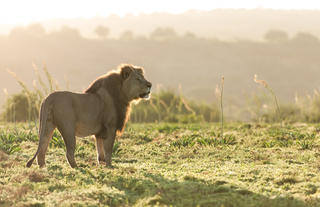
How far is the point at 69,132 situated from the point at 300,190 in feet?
12.0

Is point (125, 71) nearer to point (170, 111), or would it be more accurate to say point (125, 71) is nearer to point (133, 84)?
point (133, 84)

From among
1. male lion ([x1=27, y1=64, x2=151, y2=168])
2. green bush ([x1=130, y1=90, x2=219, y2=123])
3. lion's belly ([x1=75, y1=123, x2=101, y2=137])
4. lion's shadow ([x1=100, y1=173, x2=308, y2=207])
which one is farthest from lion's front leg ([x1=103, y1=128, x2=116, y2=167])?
green bush ([x1=130, y1=90, x2=219, y2=123])

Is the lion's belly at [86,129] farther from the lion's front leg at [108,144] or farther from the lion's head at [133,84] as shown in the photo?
the lion's head at [133,84]

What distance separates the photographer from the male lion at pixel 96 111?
7.49 metres

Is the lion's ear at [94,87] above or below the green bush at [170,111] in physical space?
above

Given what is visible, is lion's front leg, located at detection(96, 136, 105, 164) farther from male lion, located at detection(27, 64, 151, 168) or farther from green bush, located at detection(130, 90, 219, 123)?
green bush, located at detection(130, 90, 219, 123)

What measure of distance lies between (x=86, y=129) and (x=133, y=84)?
1.17 metres

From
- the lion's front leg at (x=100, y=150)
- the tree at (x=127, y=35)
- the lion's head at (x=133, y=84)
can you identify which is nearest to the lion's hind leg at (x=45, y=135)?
the lion's front leg at (x=100, y=150)

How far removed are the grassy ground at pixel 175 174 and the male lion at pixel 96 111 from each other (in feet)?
1.62

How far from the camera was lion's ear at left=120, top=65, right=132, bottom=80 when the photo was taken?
8258mm

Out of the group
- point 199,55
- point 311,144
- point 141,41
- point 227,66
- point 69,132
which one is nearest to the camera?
point 69,132

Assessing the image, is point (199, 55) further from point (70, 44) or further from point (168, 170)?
point (168, 170)

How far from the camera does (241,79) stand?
67938mm

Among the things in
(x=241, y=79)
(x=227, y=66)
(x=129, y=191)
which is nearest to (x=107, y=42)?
(x=227, y=66)
